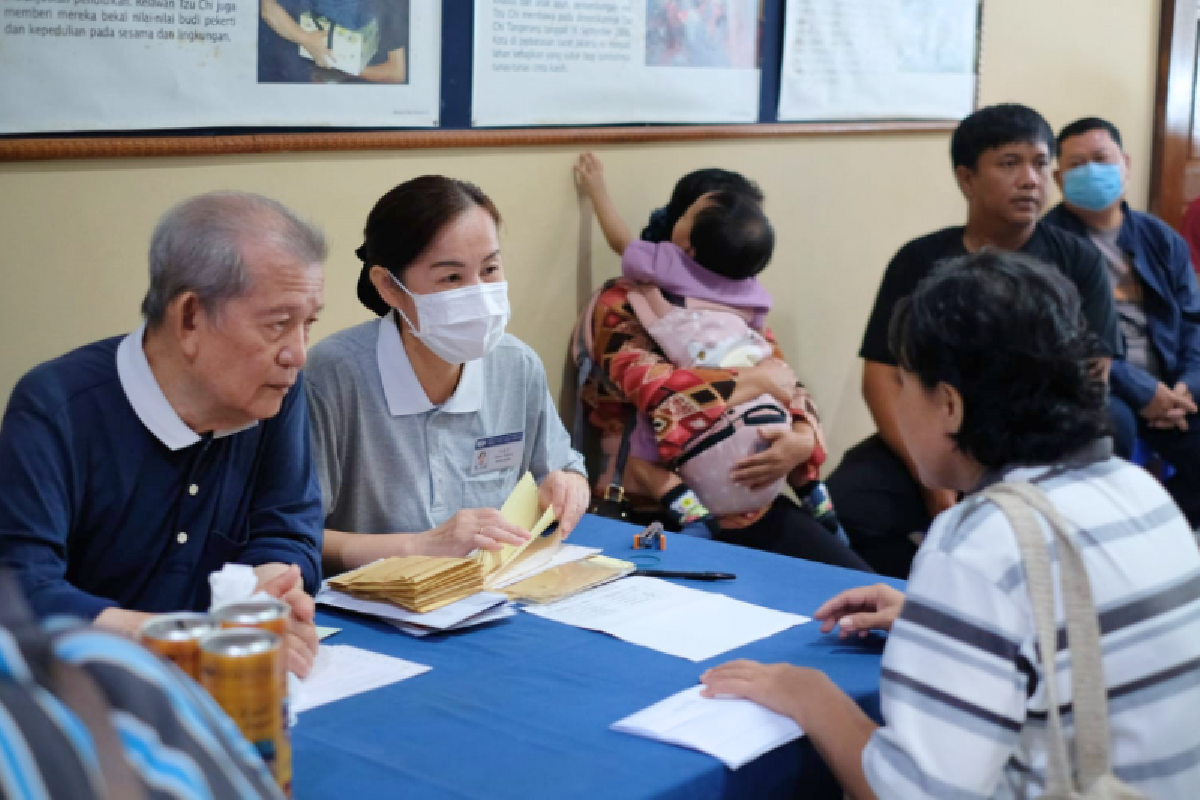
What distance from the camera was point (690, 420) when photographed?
317 centimetres

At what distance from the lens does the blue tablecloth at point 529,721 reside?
142cm

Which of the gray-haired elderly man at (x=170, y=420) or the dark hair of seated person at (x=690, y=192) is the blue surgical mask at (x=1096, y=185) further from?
the gray-haired elderly man at (x=170, y=420)

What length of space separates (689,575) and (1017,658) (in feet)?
2.85

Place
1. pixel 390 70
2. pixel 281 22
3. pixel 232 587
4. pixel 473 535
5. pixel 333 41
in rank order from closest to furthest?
1. pixel 232 587
2. pixel 473 535
3. pixel 281 22
4. pixel 333 41
5. pixel 390 70

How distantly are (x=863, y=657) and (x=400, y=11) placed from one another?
186 centimetres

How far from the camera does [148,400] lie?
5.93ft

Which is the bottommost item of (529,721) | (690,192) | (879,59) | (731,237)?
(529,721)

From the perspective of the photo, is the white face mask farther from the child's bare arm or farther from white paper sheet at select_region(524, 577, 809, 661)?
the child's bare arm

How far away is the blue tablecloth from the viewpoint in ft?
4.66

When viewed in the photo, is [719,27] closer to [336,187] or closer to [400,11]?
[400,11]

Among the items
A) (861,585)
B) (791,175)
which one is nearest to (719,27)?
(791,175)

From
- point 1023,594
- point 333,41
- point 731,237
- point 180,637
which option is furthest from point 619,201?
point 180,637

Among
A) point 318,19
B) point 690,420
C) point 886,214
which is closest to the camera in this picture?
point 318,19

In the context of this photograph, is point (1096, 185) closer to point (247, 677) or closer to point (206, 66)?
point (206, 66)
